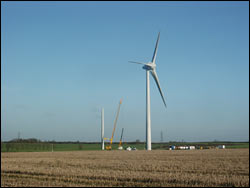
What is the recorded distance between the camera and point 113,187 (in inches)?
698

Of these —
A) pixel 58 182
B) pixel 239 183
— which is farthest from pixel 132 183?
pixel 239 183

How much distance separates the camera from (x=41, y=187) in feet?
59.5

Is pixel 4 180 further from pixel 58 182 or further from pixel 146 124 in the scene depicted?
pixel 146 124

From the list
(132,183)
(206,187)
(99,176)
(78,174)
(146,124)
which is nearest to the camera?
(206,187)

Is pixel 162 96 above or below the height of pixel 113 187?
above

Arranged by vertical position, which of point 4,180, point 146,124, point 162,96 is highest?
point 162,96

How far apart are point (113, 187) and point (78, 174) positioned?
6.11 meters

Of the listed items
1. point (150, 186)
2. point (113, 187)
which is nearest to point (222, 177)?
point (150, 186)

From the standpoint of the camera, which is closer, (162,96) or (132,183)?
(132,183)

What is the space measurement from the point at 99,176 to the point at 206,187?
737 centimetres

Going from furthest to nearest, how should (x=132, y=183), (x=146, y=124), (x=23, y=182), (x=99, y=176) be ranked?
(x=146, y=124), (x=99, y=176), (x=23, y=182), (x=132, y=183)

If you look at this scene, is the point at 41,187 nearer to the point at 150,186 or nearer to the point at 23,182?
the point at 23,182

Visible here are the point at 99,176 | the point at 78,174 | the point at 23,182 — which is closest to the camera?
the point at 23,182

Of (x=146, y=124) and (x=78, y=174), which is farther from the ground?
(x=146, y=124)
